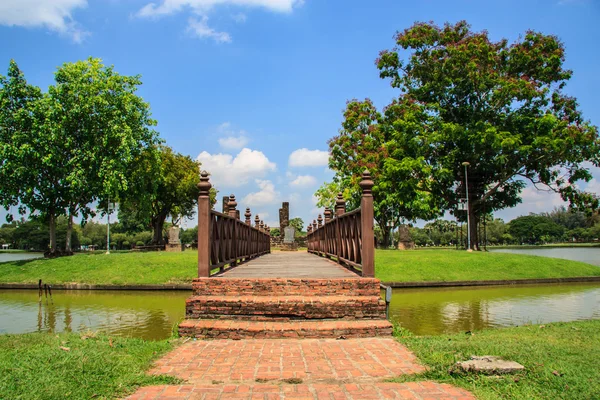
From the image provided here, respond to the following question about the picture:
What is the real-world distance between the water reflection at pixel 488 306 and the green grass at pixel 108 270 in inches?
345

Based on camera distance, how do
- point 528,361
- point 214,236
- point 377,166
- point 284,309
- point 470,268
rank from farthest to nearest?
point 377,166, point 470,268, point 214,236, point 284,309, point 528,361

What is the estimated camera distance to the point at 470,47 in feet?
80.4

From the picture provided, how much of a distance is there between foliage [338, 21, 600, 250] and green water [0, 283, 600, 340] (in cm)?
1004

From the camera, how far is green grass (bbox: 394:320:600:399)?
11.5 feet

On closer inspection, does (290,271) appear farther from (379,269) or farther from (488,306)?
(379,269)

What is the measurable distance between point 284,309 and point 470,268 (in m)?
15.3

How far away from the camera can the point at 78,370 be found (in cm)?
394

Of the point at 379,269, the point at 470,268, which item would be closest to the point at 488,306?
the point at 379,269

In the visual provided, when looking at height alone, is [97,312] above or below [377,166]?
below

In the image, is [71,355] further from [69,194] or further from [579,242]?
[579,242]

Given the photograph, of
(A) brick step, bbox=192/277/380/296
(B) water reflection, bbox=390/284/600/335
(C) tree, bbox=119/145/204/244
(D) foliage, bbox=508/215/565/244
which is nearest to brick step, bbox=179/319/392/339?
(A) brick step, bbox=192/277/380/296

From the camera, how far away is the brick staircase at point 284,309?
5.59 m

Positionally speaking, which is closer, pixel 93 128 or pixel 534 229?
pixel 93 128

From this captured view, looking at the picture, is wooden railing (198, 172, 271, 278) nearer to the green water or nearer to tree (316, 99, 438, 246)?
the green water
